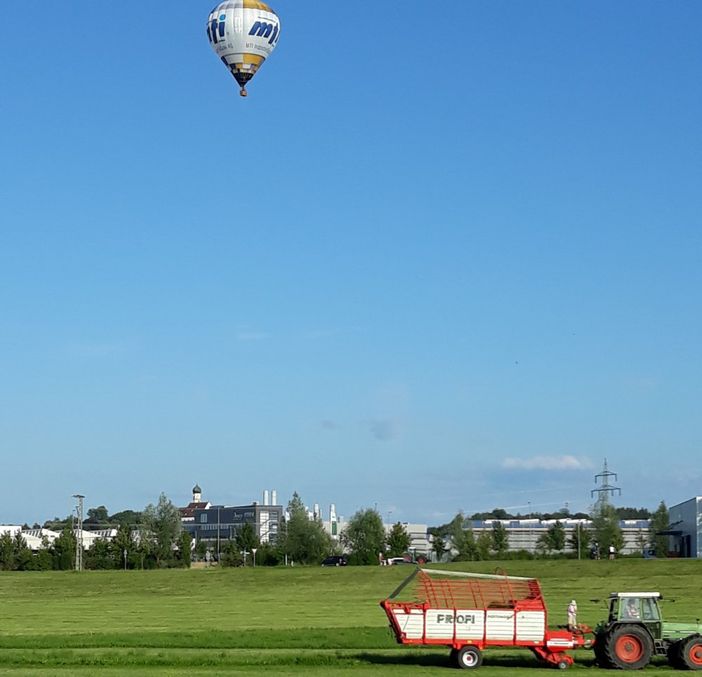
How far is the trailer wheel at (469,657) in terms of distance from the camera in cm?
3262

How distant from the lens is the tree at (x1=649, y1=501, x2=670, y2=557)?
144125mm

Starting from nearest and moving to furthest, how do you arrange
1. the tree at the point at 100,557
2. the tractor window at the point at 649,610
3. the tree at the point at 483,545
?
the tractor window at the point at 649,610
the tree at the point at 483,545
the tree at the point at 100,557

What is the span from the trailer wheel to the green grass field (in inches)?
15.5

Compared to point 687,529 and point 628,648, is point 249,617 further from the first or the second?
point 687,529

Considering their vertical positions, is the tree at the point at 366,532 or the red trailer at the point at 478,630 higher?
the tree at the point at 366,532

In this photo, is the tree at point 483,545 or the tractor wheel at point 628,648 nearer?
the tractor wheel at point 628,648

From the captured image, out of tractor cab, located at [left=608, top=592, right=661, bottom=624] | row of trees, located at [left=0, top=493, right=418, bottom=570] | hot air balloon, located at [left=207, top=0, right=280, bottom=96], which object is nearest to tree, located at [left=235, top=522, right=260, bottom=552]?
row of trees, located at [left=0, top=493, right=418, bottom=570]

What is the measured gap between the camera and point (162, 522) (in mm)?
151375

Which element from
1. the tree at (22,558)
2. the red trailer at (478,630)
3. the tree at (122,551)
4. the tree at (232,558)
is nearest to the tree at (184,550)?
the tree at (232,558)

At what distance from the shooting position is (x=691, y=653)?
1276 inches

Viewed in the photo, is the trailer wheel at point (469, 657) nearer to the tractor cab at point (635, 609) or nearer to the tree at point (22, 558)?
the tractor cab at point (635, 609)

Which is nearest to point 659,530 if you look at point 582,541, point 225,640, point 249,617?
point 582,541

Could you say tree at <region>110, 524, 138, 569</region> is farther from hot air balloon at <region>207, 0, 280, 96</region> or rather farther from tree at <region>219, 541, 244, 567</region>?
hot air balloon at <region>207, 0, 280, 96</region>

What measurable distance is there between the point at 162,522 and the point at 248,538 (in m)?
11.7
